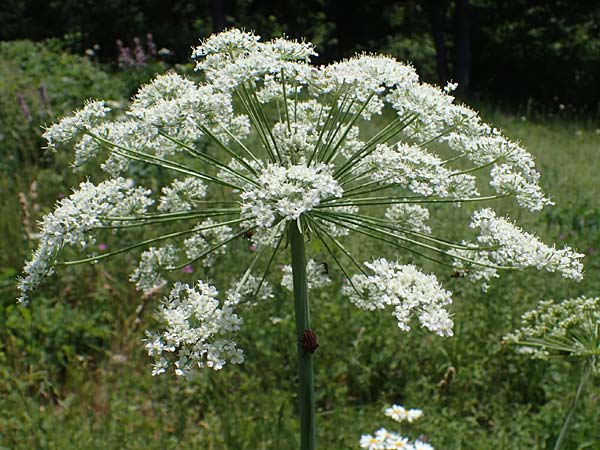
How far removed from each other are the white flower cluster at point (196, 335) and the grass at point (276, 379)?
1924mm

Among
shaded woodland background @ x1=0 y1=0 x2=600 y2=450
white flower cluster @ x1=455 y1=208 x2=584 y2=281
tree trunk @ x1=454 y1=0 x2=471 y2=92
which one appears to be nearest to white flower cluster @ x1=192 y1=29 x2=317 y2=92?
white flower cluster @ x1=455 y1=208 x2=584 y2=281

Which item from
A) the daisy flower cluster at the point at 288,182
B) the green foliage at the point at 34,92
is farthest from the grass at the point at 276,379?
the green foliage at the point at 34,92

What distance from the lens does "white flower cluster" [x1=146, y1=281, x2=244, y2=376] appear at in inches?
64.6

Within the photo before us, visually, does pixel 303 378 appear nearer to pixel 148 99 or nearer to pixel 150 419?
pixel 148 99

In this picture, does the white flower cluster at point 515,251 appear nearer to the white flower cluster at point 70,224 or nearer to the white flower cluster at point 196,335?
the white flower cluster at point 196,335

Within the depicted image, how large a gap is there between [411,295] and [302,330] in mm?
358

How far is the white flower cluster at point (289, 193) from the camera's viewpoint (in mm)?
1620

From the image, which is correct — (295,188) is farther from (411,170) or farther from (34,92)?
(34,92)

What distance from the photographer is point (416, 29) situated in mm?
24469

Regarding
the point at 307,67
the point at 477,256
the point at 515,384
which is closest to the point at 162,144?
the point at 307,67

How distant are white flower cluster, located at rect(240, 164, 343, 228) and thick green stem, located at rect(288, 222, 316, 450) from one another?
0.21 meters

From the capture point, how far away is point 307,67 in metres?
2.02

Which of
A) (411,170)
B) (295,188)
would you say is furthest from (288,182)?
(411,170)

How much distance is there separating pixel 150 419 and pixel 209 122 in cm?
271
